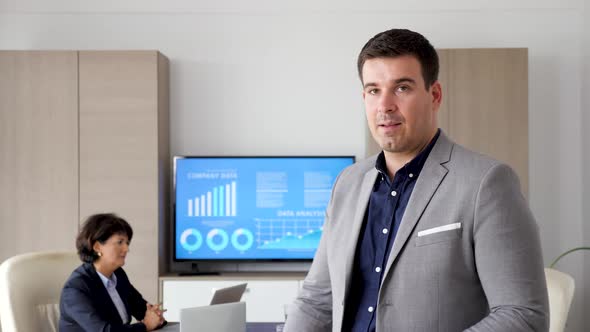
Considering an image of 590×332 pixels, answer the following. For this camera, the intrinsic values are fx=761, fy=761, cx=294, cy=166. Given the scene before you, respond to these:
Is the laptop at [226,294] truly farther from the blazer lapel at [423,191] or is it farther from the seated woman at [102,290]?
the blazer lapel at [423,191]

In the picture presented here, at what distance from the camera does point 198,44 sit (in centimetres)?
591

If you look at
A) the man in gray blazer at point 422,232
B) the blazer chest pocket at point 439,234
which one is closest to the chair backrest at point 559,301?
the man in gray blazer at point 422,232

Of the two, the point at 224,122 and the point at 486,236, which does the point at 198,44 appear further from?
the point at 486,236

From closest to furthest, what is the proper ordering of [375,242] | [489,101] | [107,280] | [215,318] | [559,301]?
[375,242], [215,318], [559,301], [107,280], [489,101]

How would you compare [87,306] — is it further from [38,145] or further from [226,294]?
[38,145]

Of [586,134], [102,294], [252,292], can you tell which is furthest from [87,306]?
[586,134]

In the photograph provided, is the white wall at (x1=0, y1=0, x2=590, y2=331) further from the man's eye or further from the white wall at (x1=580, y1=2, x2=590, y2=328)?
the man's eye

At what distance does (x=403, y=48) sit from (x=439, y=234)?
40cm

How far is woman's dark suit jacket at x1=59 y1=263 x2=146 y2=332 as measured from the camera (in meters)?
3.51

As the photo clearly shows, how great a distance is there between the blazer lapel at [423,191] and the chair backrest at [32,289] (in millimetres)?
2392

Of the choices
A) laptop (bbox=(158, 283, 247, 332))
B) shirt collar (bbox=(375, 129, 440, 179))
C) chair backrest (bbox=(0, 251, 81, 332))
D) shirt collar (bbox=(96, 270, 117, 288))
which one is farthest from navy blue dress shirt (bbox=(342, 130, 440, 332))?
shirt collar (bbox=(96, 270, 117, 288))

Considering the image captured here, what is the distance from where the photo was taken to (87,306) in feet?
11.6

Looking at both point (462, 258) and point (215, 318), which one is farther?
point (215, 318)

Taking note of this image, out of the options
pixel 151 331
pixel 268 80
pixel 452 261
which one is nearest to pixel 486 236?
pixel 452 261
